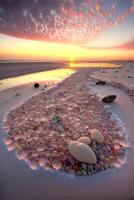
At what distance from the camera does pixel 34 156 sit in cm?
269

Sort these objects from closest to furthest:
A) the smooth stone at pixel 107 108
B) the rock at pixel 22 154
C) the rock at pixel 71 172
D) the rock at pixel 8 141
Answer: the rock at pixel 71 172 → the rock at pixel 22 154 → the rock at pixel 8 141 → the smooth stone at pixel 107 108

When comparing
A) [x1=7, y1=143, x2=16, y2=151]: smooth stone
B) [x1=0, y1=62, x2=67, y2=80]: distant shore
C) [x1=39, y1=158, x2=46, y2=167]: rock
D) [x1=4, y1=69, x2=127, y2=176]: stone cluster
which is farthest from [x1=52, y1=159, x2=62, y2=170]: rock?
[x1=0, y1=62, x2=67, y2=80]: distant shore

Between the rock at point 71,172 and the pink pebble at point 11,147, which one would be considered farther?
the pink pebble at point 11,147

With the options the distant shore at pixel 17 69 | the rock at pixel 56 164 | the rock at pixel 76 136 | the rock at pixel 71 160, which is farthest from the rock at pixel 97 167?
the distant shore at pixel 17 69

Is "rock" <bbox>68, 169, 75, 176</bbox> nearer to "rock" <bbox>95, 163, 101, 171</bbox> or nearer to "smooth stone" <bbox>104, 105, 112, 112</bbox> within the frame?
"rock" <bbox>95, 163, 101, 171</bbox>

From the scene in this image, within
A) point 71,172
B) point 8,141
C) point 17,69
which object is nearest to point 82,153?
point 71,172

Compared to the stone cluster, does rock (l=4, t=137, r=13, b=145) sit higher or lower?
lower

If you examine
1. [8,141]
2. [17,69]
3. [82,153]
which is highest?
[82,153]

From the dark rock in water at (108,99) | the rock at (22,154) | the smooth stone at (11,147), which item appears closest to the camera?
the rock at (22,154)

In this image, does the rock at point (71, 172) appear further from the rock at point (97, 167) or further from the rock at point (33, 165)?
the rock at point (33, 165)

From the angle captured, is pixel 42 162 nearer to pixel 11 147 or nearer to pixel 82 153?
pixel 82 153

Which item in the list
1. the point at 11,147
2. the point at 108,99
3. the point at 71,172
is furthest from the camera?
the point at 108,99

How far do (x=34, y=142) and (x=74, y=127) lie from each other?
38.0 inches

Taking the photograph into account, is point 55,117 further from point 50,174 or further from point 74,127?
point 50,174
